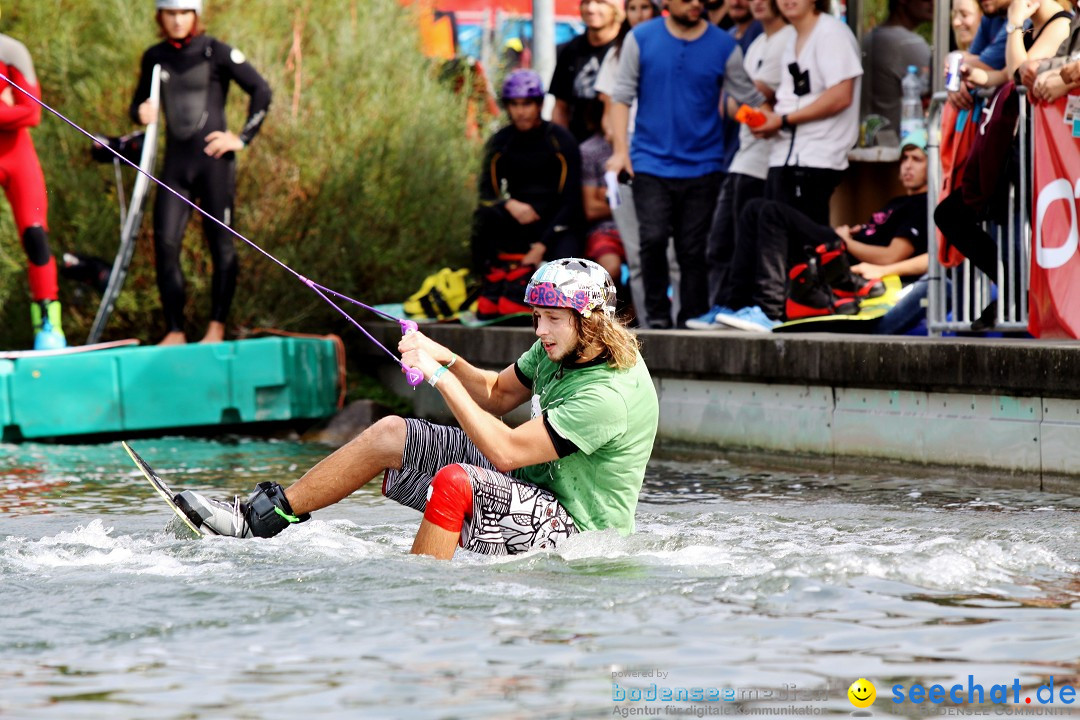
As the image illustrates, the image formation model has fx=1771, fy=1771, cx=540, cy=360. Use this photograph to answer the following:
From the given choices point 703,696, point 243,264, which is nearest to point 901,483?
point 703,696

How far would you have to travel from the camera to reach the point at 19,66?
1227cm

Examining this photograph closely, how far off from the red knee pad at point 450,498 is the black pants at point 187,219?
21.0ft

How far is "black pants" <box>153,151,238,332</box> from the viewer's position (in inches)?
495

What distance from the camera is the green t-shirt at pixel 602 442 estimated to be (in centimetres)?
663

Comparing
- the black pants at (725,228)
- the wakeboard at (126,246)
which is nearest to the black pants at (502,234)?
the black pants at (725,228)

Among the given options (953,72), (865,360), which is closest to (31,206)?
(865,360)

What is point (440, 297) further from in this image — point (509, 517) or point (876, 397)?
point (509, 517)

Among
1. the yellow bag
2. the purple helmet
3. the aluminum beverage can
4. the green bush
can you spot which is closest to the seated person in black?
the aluminum beverage can

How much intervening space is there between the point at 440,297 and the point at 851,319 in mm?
3835

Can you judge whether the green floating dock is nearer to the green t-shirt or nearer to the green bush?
the green bush

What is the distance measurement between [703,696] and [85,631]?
202 cm

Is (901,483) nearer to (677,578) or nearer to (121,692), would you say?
(677,578)

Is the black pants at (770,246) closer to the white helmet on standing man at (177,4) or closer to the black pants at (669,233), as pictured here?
the black pants at (669,233)

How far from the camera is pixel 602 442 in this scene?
662cm
